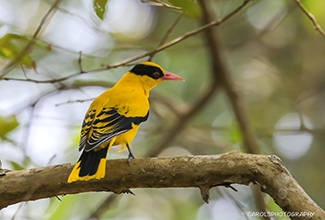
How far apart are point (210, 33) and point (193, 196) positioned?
2.95 meters

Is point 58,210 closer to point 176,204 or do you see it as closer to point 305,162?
point 176,204

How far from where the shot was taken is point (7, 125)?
10.4ft

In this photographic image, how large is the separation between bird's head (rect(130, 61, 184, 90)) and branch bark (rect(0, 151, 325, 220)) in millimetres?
1554

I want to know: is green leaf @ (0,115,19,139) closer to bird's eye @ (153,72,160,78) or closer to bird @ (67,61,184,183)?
bird @ (67,61,184,183)

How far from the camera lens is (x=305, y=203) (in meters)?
2.07

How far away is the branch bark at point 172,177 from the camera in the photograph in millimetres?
2223

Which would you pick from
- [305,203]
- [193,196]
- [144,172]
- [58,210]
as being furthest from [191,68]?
[305,203]

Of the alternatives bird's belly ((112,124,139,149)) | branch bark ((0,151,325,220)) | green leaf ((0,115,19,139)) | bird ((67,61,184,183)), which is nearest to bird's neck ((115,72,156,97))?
bird ((67,61,184,183))

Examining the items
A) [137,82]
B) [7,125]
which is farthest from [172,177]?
[137,82]

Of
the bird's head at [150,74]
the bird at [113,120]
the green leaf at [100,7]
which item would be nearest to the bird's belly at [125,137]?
the bird at [113,120]

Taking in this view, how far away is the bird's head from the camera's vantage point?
4008 millimetres

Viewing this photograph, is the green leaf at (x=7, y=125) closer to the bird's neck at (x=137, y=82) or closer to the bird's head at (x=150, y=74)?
the bird's neck at (x=137, y=82)

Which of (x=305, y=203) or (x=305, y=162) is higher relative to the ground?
(x=305, y=203)

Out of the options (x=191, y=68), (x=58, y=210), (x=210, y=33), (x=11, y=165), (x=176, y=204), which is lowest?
(x=176, y=204)
